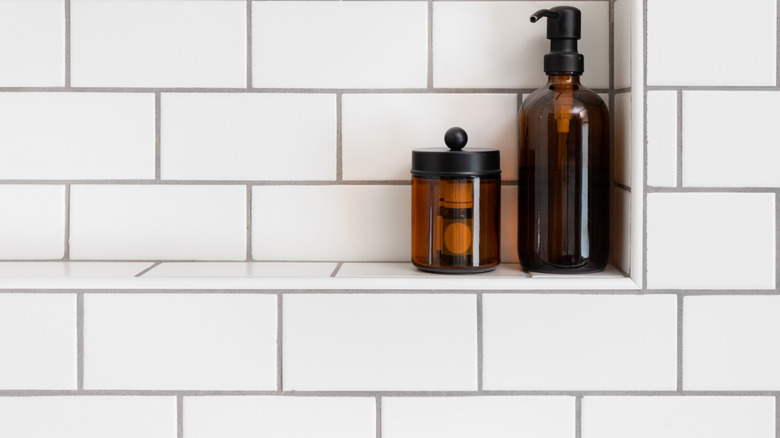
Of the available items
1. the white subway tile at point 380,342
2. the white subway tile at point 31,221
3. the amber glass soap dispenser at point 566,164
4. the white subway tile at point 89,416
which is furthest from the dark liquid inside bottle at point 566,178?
the white subway tile at point 31,221

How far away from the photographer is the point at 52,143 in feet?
3.07

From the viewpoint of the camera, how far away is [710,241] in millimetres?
829

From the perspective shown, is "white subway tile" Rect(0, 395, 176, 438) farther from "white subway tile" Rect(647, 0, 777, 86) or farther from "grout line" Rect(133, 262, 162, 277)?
"white subway tile" Rect(647, 0, 777, 86)

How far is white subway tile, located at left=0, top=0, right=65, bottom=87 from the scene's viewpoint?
36.6 inches

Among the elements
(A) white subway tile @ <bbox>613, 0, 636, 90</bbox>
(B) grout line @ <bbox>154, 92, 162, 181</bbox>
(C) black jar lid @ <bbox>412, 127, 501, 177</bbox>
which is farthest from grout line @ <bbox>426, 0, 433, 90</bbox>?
(B) grout line @ <bbox>154, 92, 162, 181</bbox>

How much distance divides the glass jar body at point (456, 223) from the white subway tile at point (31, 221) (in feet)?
1.37

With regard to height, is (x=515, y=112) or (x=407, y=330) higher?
(x=515, y=112)

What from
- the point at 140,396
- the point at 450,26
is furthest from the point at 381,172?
the point at 140,396

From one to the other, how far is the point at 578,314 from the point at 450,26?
0.35m

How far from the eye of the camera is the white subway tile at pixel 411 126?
94 cm

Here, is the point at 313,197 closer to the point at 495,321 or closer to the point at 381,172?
the point at 381,172

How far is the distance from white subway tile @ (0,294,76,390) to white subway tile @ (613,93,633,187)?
1.92ft

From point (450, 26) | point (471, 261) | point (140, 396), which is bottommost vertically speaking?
point (140, 396)

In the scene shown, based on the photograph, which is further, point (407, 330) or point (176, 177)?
point (176, 177)
